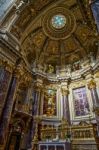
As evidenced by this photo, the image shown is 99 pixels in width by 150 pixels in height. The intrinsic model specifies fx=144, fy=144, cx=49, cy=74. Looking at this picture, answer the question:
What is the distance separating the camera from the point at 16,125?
11891 mm

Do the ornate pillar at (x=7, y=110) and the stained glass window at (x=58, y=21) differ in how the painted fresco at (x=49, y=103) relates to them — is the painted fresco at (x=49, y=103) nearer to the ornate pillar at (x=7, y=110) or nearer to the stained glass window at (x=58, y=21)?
the ornate pillar at (x=7, y=110)

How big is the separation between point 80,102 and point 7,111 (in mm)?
7764

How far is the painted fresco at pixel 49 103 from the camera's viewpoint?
1527cm

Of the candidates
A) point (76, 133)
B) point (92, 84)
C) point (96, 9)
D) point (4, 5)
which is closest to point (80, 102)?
point (92, 84)

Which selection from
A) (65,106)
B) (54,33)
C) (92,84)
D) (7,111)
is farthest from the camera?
(54,33)

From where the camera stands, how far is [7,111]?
10.6 metres

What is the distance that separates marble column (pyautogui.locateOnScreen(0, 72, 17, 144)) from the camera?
384 inches

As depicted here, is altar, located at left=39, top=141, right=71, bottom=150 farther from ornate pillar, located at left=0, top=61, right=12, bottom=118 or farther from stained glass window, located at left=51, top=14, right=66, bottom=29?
stained glass window, located at left=51, top=14, right=66, bottom=29

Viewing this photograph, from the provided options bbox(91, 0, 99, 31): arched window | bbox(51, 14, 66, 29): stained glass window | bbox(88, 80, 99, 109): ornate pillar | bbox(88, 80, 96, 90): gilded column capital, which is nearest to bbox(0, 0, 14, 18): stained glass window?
bbox(51, 14, 66, 29): stained glass window

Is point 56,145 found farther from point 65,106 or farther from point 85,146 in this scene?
point 65,106

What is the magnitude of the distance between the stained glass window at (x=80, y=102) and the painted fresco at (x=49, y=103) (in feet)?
7.65

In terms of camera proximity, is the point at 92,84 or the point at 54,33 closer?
Result: the point at 92,84

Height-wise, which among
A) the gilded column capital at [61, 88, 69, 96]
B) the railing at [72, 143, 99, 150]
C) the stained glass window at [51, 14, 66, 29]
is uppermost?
the stained glass window at [51, 14, 66, 29]

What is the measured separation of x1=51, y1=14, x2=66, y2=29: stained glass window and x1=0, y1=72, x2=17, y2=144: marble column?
30.2 feet
